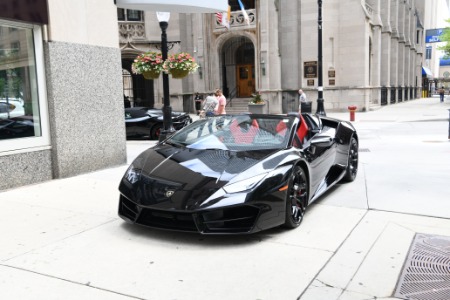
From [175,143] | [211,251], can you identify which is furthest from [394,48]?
[211,251]

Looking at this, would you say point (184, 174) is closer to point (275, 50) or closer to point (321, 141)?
point (321, 141)

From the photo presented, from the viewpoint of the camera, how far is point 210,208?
432cm

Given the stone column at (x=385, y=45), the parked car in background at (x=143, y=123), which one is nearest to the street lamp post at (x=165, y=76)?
the parked car in background at (x=143, y=123)

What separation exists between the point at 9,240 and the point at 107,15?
5758 millimetres

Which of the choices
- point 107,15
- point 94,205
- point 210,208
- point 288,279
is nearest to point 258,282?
point 288,279

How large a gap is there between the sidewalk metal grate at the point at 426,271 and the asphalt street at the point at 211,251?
90 millimetres

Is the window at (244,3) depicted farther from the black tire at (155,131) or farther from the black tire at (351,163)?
the black tire at (351,163)

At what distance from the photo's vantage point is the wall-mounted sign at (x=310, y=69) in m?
28.9

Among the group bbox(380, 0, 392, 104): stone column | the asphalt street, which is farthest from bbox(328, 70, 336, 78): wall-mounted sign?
the asphalt street

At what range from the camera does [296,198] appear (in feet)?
16.6

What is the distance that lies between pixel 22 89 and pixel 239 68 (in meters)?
26.3

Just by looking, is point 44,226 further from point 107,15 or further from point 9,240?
point 107,15

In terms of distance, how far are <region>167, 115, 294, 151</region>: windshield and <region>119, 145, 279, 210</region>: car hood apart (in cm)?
Answer: 24

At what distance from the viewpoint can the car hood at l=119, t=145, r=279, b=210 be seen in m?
4.46
